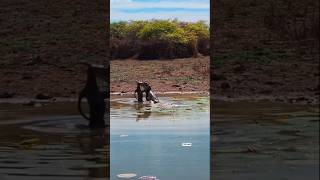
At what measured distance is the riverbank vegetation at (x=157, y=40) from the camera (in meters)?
22.8

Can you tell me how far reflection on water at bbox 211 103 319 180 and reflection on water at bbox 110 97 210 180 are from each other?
0.64ft

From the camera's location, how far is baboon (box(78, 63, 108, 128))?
7.24m

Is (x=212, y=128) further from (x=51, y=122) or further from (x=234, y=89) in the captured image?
(x=234, y=89)

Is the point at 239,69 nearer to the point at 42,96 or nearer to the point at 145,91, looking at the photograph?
the point at 145,91

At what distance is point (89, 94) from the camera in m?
7.33

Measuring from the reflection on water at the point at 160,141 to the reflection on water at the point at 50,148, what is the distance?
0.63ft

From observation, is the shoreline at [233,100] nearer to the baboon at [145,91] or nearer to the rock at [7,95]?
the rock at [7,95]

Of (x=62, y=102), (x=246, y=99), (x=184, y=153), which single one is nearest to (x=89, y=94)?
(x=184, y=153)

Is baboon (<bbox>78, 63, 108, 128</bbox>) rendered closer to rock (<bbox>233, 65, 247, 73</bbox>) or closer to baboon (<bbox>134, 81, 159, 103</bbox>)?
baboon (<bbox>134, 81, 159, 103</bbox>)

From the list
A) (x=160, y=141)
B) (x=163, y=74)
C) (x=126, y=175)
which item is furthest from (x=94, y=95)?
(x=163, y=74)

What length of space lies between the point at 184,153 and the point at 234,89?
8.00 m

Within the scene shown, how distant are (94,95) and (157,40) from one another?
16.5 metres

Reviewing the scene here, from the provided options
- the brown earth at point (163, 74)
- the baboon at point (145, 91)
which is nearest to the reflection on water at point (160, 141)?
the baboon at point (145, 91)

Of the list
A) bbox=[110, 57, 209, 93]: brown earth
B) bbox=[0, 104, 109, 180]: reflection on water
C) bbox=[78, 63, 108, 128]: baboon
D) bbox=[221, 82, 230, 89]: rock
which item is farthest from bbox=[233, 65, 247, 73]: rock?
bbox=[78, 63, 108, 128]: baboon
